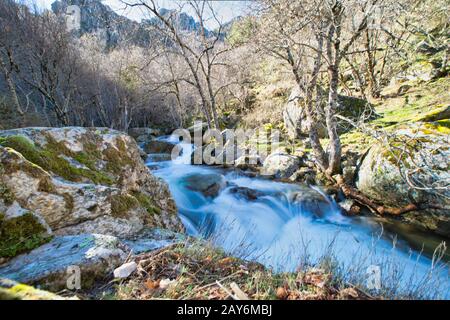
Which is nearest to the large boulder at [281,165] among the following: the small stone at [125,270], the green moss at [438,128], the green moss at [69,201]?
the green moss at [438,128]

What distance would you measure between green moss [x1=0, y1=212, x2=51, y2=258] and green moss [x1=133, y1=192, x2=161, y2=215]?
1877 mm

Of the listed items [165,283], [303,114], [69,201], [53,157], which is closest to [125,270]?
[165,283]

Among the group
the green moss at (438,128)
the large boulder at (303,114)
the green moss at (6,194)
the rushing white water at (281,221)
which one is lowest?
the rushing white water at (281,221)

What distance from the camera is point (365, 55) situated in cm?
1392

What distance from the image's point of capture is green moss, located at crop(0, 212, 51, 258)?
213 cm

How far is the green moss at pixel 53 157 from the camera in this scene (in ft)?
10.3

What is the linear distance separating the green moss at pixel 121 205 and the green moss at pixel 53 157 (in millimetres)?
561

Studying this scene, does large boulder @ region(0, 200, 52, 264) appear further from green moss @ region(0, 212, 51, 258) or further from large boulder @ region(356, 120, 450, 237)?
large boulder @ region(356, 120, 450, 237)

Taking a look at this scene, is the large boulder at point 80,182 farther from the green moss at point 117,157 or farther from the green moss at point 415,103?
the green moss at point 415,103

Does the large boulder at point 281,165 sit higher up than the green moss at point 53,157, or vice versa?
the green moss at point 53,157

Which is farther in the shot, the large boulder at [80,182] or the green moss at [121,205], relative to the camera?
the green moss at [121,205]

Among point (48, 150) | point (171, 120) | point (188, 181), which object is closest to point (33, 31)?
point (188, 181)

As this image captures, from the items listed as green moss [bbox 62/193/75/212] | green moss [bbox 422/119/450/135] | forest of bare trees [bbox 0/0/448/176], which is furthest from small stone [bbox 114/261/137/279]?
green moss [bbox 422/119/450/135]
